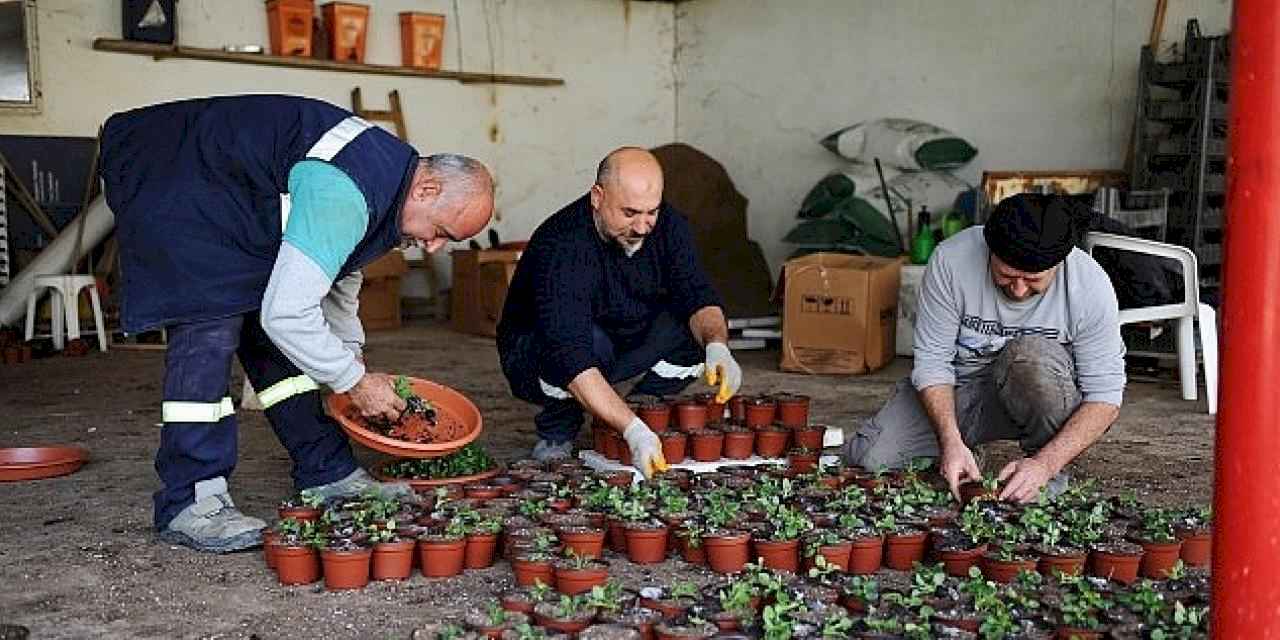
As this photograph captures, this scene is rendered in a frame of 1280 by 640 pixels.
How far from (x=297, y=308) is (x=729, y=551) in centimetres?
113

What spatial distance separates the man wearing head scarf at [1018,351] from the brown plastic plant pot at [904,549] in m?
0.33

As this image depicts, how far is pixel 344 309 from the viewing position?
3.57 meters

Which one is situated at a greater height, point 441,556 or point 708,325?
point 708,325

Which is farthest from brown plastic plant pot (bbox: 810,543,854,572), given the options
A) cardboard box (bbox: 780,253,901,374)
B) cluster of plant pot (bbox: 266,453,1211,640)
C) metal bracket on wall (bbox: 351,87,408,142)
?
metal bracket on wall (bbox: 351,87,408,142)

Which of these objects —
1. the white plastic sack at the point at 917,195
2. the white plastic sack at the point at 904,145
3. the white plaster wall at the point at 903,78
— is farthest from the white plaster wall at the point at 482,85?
the white plastic sack at the point at 917,195

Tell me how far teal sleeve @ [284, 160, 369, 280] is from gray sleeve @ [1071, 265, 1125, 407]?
1.89 metres

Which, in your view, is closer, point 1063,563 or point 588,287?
point 1063,563

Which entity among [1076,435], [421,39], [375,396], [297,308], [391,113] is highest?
[421,39]

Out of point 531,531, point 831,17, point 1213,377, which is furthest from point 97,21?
point 1213,377

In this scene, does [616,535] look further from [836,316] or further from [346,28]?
[346,28]

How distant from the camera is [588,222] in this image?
12.8 ft

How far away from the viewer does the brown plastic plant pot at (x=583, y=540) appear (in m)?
2.92

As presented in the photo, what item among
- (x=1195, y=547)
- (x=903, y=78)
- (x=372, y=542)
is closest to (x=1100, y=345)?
(x=1195, y=547)

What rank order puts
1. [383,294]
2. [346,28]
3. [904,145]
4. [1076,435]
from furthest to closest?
[383,294], [346,28], [904,145], [1076,435]
